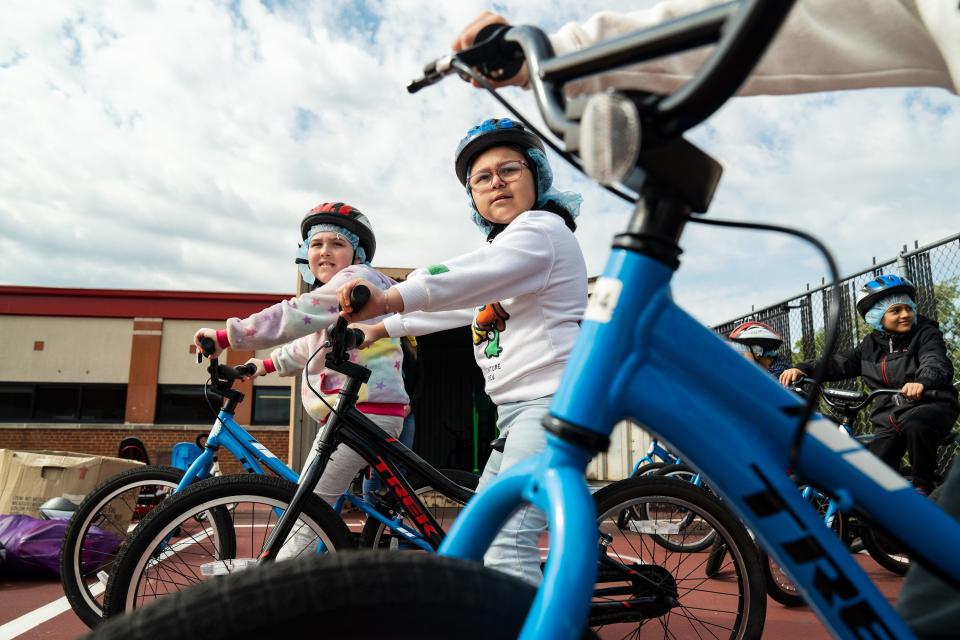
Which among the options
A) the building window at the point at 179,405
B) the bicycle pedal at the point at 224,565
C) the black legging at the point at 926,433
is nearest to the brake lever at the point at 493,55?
the bicycle pedal at the point at 224,565

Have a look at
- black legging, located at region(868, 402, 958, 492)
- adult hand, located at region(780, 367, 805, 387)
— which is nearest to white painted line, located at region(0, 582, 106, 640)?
adult hand, located at region(780, 367, 805, 387)

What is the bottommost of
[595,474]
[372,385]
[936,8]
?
[595,474]

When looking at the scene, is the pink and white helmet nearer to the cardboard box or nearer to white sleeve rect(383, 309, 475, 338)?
white sleeve rect(383, 309, 475, 338)

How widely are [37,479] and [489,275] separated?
547cm

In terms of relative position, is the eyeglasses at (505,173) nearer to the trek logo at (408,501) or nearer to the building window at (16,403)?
the trek logo at (408,501)

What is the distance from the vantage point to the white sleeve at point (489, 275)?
5.95 ft

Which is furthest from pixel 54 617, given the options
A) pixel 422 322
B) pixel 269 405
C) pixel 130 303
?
pixel 130 303

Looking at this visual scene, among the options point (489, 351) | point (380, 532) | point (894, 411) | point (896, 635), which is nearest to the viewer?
point (896, 635)

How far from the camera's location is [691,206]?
931 mm

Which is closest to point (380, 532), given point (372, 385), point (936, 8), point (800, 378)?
point (372, 385)

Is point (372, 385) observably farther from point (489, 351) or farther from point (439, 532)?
point (489, 351)

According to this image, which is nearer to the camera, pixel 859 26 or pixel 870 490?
pixel 870 490

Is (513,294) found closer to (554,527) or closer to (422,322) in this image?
(422,322)

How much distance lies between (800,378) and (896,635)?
446cm
